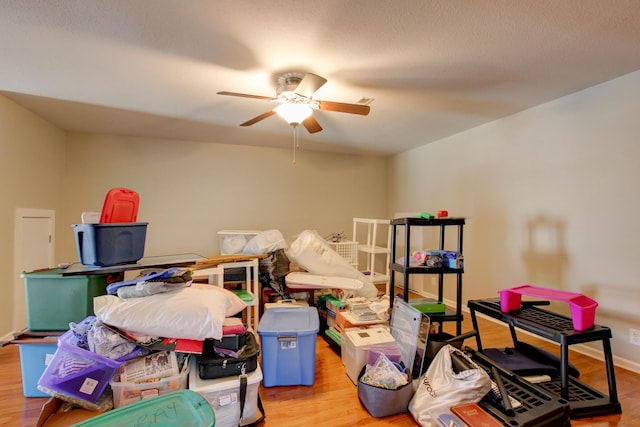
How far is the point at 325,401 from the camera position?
2.01 m

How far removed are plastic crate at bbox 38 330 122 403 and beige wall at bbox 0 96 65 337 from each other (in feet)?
6.31

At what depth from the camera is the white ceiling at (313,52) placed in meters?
1.65

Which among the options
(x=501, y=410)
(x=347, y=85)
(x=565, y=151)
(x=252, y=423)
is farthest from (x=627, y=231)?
(x=252, y=423)

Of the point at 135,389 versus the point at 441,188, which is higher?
the point at 441,188

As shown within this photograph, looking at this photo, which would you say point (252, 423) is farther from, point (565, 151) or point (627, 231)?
point (565, 151)

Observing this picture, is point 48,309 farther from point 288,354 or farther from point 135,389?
point 288,354

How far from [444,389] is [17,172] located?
13.3 ft

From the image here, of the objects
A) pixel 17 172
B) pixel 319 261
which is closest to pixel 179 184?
pixel 17 172

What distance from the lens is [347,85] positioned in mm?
2578

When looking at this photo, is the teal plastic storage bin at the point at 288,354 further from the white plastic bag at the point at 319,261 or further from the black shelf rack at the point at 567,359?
the black shelf rack at the point at 567,359

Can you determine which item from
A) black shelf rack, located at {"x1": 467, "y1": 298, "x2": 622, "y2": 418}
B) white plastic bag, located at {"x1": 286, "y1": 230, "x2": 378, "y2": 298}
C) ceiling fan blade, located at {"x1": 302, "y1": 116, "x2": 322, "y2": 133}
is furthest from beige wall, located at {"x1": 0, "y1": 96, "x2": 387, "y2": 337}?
black shelf rack, located at {"x1": 467, "y1": 298, "x2": 622, "y2": 418}

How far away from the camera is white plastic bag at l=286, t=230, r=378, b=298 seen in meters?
3.30

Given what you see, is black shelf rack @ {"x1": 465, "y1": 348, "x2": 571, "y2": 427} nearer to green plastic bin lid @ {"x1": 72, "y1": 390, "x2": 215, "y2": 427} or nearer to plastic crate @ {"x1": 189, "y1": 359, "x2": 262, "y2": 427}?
plastic crate @ {"x1": 189, "y1": 359, "x2": 262, "y2": 427}

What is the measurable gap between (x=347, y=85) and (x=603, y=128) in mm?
2130
